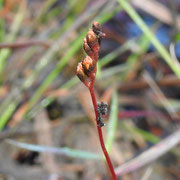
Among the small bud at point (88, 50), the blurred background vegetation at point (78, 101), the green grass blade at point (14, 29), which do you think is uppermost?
the small bud at point (88, 50)

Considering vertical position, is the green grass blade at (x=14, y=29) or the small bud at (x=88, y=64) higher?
the small bud at (x=88, y=64)

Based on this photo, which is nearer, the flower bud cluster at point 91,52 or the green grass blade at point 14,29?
the flower bud cluster at point 91,52

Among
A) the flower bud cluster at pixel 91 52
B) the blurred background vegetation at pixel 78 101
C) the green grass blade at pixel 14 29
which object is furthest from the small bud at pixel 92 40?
the green grass blade at pixel 14 29

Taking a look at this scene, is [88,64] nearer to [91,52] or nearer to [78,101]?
[91,52]

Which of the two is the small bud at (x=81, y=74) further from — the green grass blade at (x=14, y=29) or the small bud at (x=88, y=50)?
the green grass blade at (x=14, y=29)

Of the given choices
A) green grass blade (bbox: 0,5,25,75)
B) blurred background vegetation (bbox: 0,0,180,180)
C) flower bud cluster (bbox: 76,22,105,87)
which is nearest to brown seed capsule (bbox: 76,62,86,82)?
flower bud cluster (bbox: 76,22,105,87)
